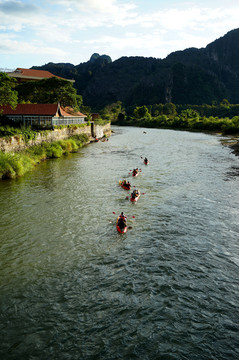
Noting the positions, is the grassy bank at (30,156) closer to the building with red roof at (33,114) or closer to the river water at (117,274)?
the river water at (117,274)

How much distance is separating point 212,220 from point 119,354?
1339 centimetres

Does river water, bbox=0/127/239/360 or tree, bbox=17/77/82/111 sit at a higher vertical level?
tree, bbox=17/77/82/111

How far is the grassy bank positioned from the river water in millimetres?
2841

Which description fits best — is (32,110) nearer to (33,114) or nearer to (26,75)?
(33,114)

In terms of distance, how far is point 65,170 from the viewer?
3578 cm

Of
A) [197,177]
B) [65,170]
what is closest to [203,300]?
[197,177]

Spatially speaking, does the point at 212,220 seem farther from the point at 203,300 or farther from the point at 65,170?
the point at 65,170

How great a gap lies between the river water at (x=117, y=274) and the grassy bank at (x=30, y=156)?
2.84 meters

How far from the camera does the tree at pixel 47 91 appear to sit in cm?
7062

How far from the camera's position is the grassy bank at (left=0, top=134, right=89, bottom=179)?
2931 cm

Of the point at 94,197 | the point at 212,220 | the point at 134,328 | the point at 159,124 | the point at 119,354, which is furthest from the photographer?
the point at 159,124

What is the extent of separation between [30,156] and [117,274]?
2797 centimetres

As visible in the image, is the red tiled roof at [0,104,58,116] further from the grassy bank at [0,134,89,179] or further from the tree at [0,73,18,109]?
the tree at [0,73,18,109]

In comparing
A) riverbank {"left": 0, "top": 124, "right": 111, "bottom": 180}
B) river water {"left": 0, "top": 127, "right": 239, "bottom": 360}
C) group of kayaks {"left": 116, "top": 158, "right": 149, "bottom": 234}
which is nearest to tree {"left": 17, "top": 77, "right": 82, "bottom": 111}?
riverbank {"left": 0, "top": 124, "right": 111, "bottom": 180}
